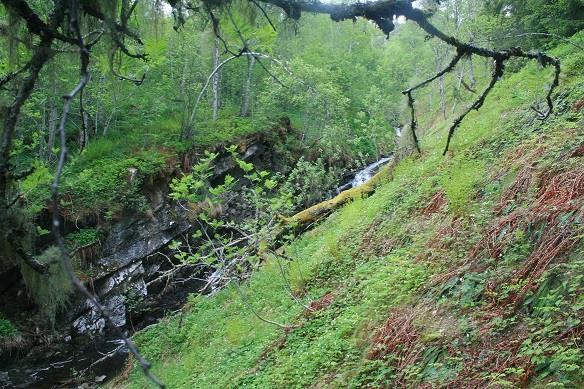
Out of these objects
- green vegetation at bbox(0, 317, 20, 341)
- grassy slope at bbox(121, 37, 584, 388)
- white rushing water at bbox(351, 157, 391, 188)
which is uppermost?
green vegetation at bbox(0, 317, 20, 341)

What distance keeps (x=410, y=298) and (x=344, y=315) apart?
3.26 feet

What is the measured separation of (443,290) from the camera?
4746mm

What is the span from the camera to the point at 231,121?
21.0 m

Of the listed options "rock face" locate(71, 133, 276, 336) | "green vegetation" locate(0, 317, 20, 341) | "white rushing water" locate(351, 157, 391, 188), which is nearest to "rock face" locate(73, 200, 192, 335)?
"rock face" locate(71, 133, 276, 336)

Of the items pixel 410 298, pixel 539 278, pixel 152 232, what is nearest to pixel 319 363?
pixel 410 298

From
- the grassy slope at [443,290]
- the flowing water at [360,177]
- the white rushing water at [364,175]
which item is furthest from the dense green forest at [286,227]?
the white rushing water at [364,175]

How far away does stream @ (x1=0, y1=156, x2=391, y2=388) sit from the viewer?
33.4 ft

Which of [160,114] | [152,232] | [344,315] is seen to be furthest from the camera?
[160,114]

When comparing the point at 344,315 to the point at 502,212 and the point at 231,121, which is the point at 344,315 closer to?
the point at 502,212

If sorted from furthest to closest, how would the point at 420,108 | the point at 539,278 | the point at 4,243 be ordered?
the point at 420,108
the point at 539,278
the point at 4,243

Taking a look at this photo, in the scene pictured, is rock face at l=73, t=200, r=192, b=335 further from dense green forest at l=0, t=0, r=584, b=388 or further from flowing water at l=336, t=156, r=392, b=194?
flowing water at l=336, t=156, r=392, b=194

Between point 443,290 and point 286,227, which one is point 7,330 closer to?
point 286,227

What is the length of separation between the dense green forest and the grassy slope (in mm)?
29

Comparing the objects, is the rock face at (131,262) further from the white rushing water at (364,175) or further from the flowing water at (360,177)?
the white rushing water at (364,175)
